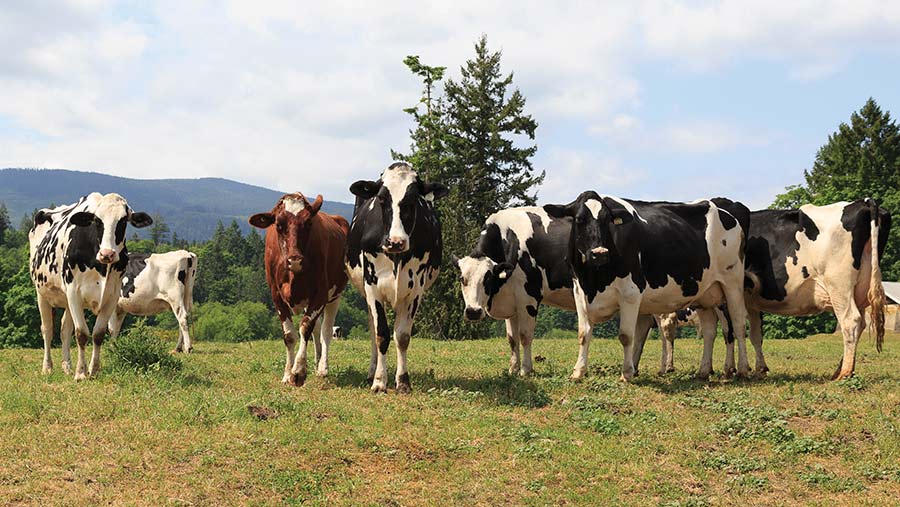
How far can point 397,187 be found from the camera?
1300cm

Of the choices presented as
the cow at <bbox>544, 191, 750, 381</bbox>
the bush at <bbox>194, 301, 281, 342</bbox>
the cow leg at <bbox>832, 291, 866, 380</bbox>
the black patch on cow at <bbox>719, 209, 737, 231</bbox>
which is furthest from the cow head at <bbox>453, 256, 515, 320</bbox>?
the bush at <bbox>194, 301, 281, 342</bbox>

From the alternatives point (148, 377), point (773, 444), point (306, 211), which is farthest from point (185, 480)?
point (773, 444)

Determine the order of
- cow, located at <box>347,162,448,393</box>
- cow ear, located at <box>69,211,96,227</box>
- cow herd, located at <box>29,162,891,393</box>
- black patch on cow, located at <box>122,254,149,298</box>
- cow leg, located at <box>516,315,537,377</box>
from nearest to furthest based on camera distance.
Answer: cow, located at <box>347,162,448,393</box>, cow herd, located at <box>29,162,891,393</box>, cow ear, located at <box>69,211,96,227</box>, cow leg, located at <box>516,315,537,377</box>, black patch on cow, located at <box>122,254,149,298</box>

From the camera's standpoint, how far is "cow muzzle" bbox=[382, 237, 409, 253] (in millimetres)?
12320

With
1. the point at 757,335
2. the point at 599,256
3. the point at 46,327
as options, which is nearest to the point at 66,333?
the point at 46,327

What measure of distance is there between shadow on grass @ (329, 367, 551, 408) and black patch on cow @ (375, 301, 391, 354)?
0.72m

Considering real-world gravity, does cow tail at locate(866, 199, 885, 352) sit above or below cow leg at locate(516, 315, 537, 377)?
above

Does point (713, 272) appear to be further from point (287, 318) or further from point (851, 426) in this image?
point (287, 318)

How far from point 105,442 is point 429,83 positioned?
55394 millimetres

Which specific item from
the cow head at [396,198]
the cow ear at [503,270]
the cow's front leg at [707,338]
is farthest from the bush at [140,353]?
the cow's front leg at [707,338]

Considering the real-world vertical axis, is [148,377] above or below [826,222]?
below

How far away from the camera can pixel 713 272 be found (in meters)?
15.1

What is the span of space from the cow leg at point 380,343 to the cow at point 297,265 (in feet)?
3.68

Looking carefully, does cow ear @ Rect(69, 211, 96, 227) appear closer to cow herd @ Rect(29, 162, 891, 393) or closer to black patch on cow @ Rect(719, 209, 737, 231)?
cow herd @ Rect(29, 162, 891, 393)
